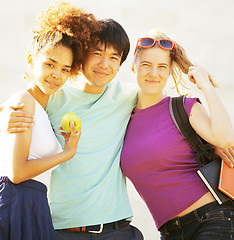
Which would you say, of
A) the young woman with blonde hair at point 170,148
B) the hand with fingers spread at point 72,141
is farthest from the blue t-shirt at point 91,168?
the hand with fingers spread at point 72,141

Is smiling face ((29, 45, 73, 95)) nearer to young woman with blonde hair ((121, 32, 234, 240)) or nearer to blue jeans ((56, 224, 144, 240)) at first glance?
young woman with blonde hair ((121, 32, 234, 240))

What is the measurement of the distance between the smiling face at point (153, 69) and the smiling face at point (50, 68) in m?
0.59

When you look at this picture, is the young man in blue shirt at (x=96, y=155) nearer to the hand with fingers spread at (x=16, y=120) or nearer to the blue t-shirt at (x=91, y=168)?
the blue t-shirt at (x=91, y=168)

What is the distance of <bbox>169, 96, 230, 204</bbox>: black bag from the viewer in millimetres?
2604

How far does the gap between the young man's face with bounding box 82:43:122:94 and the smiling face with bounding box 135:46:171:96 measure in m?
0.20

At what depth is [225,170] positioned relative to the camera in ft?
8.68

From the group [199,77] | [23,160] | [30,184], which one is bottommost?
[30,184]

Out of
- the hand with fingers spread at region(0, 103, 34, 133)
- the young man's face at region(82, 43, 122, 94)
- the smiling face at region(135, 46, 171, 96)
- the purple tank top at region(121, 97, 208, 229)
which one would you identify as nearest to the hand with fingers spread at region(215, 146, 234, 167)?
the purple tank top at region(121, 97, 208, 229)

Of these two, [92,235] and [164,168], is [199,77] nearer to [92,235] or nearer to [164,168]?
[164,168]

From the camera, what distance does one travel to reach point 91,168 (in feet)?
9.07

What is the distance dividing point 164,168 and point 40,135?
84cm

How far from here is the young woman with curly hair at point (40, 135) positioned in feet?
7.32

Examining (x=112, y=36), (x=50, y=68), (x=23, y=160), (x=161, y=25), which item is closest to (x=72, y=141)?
(x=23, y=160)

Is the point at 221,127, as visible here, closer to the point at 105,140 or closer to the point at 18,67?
the point at 105,140
